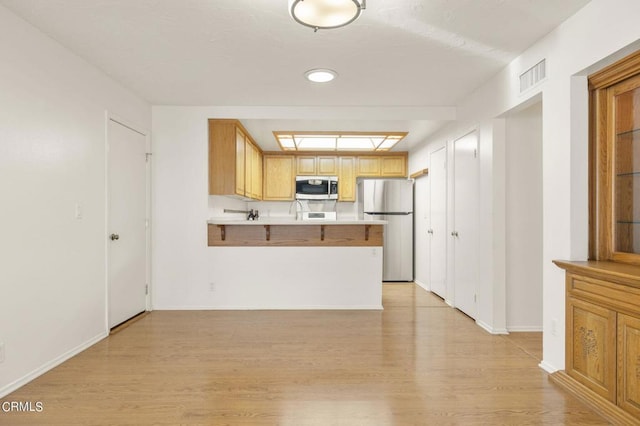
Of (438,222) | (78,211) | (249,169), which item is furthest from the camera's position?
(249,169)

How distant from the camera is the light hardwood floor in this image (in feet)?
6.25

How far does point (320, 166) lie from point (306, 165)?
25cm

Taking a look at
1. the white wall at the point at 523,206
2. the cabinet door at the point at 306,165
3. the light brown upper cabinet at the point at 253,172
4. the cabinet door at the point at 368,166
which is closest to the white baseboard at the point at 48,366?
the light brown upper cabinet at the point at 253,172

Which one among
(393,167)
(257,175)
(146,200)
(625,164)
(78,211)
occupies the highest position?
(393,167)

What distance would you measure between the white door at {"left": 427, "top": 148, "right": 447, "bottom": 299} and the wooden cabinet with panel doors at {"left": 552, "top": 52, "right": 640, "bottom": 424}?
218 centimetres

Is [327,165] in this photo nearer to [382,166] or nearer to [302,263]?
[382,166]

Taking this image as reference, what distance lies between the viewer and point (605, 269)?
1877 mm

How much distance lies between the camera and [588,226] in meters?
2.24

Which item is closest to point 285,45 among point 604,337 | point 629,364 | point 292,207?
point 604,337

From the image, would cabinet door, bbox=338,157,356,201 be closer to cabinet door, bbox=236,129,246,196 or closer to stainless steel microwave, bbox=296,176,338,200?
stainless steel microwave, bbox=296,176,338,200

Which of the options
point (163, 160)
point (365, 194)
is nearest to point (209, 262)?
point (163, 160)

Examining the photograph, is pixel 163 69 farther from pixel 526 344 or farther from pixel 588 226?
pixel 526 344

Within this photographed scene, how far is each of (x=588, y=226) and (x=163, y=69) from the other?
11.4 ft

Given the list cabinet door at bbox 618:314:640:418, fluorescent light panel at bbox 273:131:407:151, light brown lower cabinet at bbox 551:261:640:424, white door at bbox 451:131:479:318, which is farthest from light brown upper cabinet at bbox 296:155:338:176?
cabinet door at bbox 618:314:640:418
